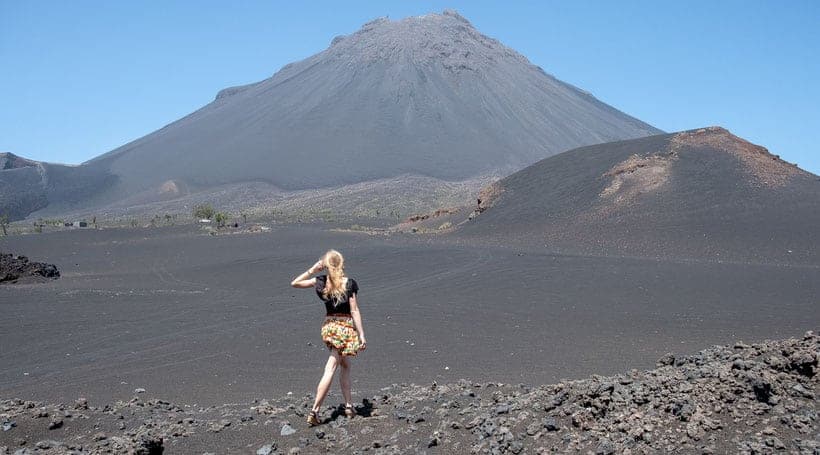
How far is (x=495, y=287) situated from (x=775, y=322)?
6.44 metres

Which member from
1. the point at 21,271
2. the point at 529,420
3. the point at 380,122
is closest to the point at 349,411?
the point at 529,420

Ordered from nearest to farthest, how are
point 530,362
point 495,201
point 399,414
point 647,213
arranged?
point 399,414, point 530,362, point 647,213, point 495,201

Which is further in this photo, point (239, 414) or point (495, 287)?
point (495, 287)

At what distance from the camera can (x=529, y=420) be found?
223 inches

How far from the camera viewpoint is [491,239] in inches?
1153

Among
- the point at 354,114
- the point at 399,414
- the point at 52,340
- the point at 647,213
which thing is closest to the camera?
the point at 399,414

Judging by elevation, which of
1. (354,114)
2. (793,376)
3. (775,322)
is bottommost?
(775,322)

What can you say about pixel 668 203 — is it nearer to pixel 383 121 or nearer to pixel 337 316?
pixel 337 316

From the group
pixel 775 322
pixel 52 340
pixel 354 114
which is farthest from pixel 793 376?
pixel 354 114

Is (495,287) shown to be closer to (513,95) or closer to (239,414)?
(239,414)

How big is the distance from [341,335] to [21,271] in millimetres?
17528

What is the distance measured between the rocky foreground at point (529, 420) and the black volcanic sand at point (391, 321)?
5.13ft

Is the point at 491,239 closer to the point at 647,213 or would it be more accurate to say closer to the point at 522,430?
the point at 647,213

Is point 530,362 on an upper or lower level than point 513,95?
lower
